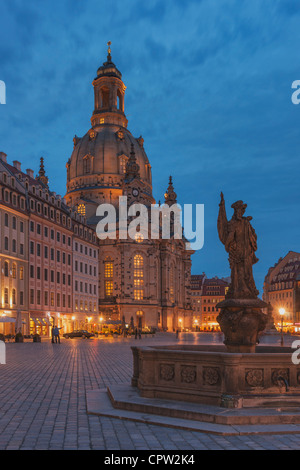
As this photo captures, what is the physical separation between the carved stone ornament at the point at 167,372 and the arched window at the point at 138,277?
363 ft

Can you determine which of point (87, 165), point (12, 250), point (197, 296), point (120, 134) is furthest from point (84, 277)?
point (197, 296)

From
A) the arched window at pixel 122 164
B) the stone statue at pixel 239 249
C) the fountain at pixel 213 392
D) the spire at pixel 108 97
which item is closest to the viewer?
the fountain at pixel 213 392

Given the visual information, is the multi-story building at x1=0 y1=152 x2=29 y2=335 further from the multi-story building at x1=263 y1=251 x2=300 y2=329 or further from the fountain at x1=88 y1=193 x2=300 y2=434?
the multi-story building at x1=263 y1=251 x2=300 y2=329

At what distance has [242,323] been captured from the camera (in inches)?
632

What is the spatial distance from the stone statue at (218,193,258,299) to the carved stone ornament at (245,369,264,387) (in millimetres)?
3790

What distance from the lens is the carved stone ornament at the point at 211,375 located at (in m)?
12.9

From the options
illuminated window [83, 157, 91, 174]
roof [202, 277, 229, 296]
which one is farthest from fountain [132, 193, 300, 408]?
roof [202, 277, 229, 296]

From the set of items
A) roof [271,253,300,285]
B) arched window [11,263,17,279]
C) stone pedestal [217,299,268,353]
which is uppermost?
roof [271,253,300,285]

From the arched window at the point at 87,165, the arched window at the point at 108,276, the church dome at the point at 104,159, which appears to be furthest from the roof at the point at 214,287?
the arched window at the point at 87,165

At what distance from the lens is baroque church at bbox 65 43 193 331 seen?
405ft

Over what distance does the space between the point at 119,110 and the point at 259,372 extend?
5618 inches

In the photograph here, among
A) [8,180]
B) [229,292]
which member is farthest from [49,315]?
[229,292]

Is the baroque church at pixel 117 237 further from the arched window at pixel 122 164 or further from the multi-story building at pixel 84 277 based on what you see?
the multi-story building at pixel 84 277

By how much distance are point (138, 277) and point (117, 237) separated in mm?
9833
